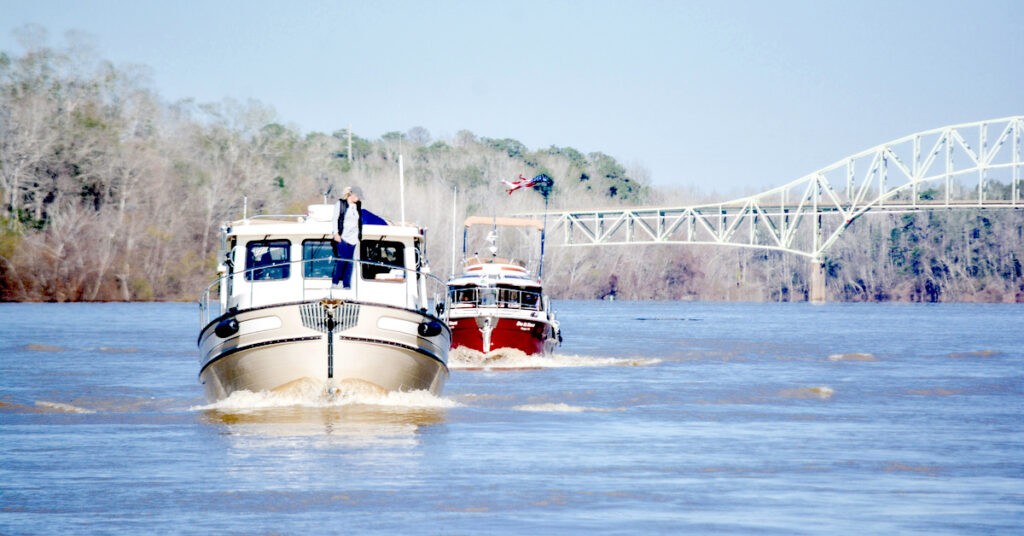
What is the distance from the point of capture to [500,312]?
134ft

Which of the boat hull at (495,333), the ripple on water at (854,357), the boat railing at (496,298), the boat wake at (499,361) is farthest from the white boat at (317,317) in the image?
the ripple on water at (854,357)

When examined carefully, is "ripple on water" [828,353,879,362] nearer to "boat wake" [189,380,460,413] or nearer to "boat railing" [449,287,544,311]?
"boat railing" [449,287,544,311]

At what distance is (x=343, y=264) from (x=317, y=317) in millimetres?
1425

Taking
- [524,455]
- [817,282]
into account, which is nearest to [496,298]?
[524,455]

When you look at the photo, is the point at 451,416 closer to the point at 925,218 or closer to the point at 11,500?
the point at 11,500

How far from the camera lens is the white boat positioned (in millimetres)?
22312

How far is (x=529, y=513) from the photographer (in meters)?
14.9

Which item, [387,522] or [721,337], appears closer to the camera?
[387,522]

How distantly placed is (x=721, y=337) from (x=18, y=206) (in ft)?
173

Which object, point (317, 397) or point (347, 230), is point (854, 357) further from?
point (317, 397)

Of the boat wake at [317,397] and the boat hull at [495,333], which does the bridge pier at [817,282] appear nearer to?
the boat hull at [495,333]

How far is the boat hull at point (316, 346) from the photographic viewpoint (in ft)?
73.0

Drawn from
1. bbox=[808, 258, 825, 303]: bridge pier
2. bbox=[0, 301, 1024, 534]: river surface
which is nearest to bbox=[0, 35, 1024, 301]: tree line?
bbox=[808, 258, 825, 303]: bridge pier

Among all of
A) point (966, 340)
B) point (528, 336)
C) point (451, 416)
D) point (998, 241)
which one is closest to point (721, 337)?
point (966, 340)
